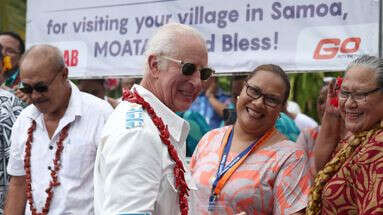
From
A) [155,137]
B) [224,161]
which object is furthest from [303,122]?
[155,137]

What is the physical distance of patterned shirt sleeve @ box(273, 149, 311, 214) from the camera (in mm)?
3732

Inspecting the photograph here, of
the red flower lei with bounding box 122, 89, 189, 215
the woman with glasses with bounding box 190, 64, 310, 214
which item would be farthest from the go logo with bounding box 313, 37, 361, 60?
the red flower lei with bounding box 122, 89, 189, 215

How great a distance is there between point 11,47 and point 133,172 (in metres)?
4.17

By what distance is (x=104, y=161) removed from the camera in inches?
105

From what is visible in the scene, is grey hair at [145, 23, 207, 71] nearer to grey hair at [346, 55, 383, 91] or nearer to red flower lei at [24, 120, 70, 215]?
grey hair at [346, 55, 383, 91]

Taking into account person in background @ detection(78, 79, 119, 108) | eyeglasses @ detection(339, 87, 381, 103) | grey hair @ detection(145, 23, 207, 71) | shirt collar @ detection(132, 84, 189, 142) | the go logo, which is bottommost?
shirt collar @ detection(132, 84, 189, 142)

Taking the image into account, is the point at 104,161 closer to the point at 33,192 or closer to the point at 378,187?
the point at 378,187

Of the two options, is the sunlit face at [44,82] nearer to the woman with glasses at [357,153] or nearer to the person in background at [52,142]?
the person in background at [52,142]

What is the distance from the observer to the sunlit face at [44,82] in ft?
14.3

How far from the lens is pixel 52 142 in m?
4.34

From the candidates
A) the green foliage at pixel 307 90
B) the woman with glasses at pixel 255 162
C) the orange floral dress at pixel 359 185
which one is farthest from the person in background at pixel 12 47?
the green foliage at pixel 307 90

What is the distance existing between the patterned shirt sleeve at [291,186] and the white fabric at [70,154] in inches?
45.9

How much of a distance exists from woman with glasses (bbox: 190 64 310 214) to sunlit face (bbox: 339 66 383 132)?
51 centimetres

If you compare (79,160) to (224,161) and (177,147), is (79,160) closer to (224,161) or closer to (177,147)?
(224,161)
